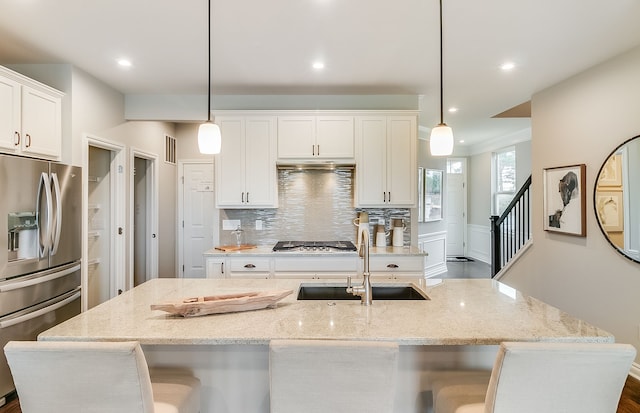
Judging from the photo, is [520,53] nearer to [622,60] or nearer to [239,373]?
[622,60]

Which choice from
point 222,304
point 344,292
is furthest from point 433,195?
point 222,304

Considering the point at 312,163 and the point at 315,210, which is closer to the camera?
the point at 312,163

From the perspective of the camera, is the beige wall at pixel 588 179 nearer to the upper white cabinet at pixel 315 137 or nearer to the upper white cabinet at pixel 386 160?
the upper white cabinet at pixel 386 160

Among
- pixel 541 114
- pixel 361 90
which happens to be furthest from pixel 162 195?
pixel 541 114

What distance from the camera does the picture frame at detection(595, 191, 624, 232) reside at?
2838mm

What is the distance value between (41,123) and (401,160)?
10.8 feet

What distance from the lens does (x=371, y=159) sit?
3812mm

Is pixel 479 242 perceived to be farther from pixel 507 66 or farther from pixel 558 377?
pixel 558 377

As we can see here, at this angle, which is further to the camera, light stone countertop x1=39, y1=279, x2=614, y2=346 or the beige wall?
the beige wall

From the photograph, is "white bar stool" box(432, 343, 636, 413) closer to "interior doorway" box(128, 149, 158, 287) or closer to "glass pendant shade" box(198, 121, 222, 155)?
"glass pendant shade" box(198, 121, 222, 155)

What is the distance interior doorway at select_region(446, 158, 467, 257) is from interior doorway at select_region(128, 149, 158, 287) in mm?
6280

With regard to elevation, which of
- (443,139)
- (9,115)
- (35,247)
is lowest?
(35,247)

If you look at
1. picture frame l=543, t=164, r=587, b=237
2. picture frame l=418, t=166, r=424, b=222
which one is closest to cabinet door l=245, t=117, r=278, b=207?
picture frame l=543, t=164, r=587, b=237

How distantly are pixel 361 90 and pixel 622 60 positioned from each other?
2.24 m
